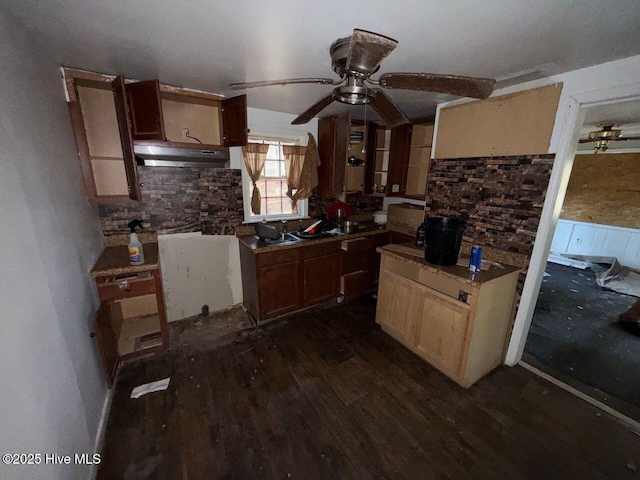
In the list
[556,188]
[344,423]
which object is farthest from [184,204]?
[556,188]

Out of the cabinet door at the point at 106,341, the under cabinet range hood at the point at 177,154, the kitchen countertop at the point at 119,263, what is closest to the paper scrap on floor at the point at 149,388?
the cabinet door at the point at 106,341

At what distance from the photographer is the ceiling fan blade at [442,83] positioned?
1.15 meters

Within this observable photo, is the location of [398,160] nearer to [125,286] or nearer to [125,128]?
[125,128]

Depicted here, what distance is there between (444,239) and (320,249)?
132 centimetres

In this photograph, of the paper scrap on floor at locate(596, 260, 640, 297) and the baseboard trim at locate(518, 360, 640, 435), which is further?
the paper scrap on floor at locate(596, 260, 640, 297)

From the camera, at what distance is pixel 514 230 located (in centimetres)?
213

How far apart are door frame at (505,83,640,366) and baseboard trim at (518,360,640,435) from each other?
129 millimetres

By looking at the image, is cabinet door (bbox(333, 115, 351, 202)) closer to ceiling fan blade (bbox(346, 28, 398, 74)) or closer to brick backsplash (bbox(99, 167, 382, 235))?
brick backsplash (bbox(99, 167, 382, 235))

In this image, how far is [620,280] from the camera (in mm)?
3844

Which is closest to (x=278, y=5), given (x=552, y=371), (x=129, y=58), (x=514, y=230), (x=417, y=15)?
(x=417, y=15)

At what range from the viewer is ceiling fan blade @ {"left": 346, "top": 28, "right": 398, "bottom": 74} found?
34.3 inches

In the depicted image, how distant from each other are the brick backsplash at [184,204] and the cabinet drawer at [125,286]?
27.6 inches

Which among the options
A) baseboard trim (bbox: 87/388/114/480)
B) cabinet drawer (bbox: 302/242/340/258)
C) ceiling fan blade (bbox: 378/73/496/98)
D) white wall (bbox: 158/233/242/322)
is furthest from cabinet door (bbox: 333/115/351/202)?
baseboard trim (bbox: 87/388/114/480)

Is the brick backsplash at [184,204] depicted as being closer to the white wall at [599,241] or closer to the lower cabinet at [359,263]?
the lower cabinet at [359,263]
